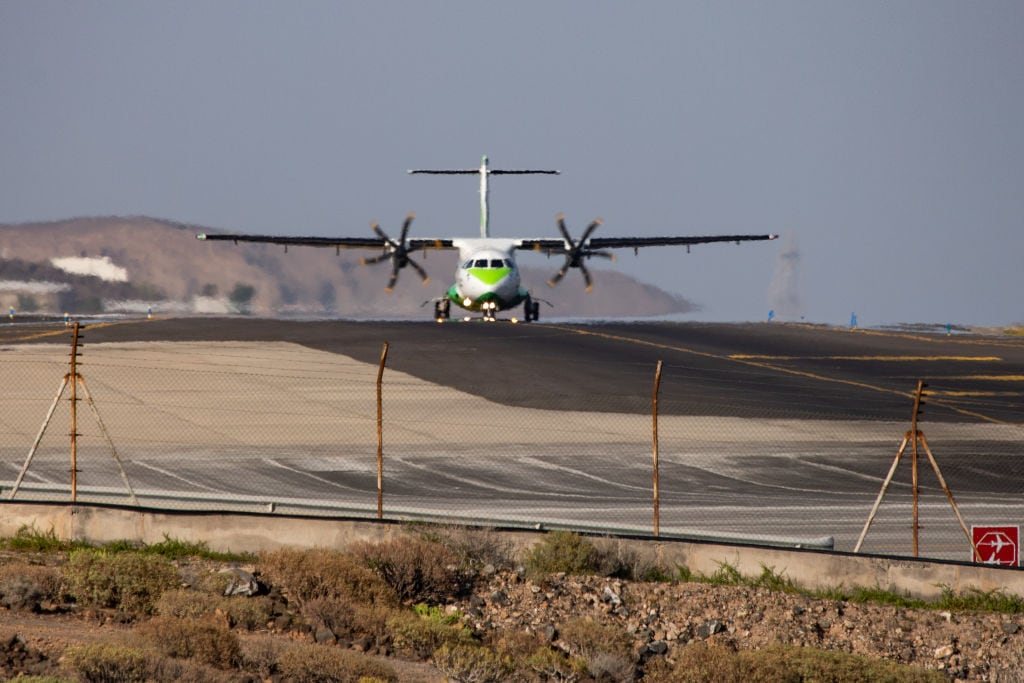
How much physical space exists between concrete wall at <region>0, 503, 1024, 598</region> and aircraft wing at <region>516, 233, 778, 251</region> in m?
55.1

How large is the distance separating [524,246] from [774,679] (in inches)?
2374

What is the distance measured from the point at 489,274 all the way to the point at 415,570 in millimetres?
49100

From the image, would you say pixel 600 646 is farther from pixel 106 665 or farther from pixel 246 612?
pixel 106 665

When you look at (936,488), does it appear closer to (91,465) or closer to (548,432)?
(548,432)

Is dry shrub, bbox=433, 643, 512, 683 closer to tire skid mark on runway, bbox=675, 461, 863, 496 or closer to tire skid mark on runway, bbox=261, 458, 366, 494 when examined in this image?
tire skid mark on runway, bbox=261, 458, 366, 494

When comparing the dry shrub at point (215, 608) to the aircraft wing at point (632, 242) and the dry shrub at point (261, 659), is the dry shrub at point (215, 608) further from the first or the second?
the aircraft wing at point (632, 242)

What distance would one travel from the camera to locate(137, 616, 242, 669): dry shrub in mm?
17000

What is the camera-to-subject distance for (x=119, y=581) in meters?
19.9

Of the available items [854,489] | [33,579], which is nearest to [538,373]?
[854,489]

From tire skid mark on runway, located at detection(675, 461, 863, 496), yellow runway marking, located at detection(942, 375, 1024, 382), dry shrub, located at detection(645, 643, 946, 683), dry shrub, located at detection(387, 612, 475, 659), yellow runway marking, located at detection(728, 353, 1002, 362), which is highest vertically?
yellow runway marking, located at detection(728, 353, 1002, 362)

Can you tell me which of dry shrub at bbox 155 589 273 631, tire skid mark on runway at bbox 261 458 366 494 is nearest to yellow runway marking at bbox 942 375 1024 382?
tire skid mark on runway at bbox 261 458 366 494

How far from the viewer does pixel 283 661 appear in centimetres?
1691

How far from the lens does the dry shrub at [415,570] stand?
21.5m

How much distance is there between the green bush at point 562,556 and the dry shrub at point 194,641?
587 cm
